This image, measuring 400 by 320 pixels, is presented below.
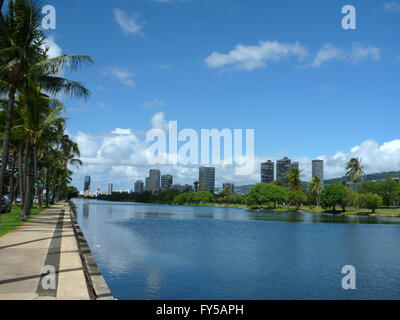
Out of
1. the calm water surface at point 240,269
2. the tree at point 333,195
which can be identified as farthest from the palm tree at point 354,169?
the calm water surface at point 240,269

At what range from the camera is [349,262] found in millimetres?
21625

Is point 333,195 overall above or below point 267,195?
above

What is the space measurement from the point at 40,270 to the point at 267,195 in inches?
4479

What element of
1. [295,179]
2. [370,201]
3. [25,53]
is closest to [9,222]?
[25,53]

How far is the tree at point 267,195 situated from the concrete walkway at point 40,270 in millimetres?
107593

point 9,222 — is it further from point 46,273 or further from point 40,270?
point 46,273

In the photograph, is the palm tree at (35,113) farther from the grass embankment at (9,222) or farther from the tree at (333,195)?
the tree at (333,195)

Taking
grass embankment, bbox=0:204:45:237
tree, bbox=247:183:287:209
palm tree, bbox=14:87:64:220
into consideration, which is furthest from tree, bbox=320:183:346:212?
grass embankment, bbox=0:204:45:237

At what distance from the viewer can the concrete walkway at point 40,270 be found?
8.30m

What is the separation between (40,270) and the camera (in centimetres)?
1061

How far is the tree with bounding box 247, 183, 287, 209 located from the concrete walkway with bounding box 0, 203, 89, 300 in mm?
107593

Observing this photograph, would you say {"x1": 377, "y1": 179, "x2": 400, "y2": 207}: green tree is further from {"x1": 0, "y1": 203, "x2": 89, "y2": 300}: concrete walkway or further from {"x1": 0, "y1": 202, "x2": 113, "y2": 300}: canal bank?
{"x1": 0, "y1": 202, "x2": 113, "y2": 300}: canal bank
